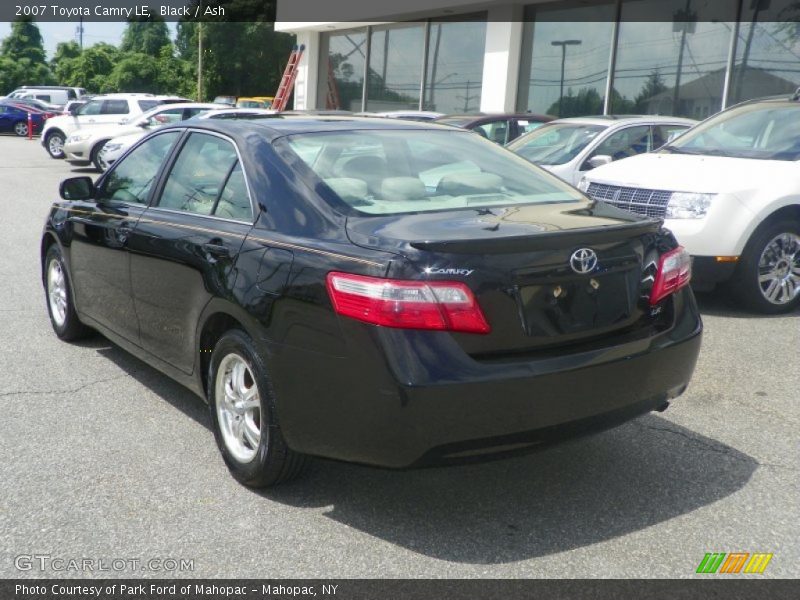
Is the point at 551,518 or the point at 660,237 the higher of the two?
the point at 660,237

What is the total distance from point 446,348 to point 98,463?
191 cm

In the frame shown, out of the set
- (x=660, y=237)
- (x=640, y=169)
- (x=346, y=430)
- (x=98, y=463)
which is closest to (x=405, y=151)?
(x=660, y=237)

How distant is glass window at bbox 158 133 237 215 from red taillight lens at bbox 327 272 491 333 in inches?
54.6

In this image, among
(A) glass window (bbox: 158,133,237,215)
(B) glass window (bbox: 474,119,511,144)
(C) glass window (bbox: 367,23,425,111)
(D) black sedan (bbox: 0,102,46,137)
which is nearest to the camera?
(A) glass window (bbox: 158,133,237,215)

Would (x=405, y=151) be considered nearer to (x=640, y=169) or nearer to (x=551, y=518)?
(x=551, y=518)

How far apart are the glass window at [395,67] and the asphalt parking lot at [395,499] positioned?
807 inches

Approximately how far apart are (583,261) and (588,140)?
7.71m

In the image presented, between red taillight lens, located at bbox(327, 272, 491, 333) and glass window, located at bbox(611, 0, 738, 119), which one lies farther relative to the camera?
glass window, located at bbox(611, 0, 738, 119)

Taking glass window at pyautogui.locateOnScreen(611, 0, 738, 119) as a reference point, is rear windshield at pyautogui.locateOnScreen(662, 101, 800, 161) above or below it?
below

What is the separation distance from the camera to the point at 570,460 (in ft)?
13.8

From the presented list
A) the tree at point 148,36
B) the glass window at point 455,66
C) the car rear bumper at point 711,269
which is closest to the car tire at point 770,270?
the car rear bumper at point 711,269

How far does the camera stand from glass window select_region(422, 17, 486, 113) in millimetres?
22000

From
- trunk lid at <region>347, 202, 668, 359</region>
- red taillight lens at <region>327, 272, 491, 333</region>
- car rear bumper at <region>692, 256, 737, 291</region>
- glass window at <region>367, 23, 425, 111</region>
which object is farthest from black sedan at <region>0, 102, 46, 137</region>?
red taillight lens at <region>327, 272, 491, 333</region>

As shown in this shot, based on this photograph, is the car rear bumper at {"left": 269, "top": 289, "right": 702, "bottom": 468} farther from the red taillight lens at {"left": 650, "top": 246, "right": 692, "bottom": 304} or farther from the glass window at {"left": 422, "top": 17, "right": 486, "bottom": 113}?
the glass window at {"left": 422, "top": 17, "right": 486, "bottom": 113}
